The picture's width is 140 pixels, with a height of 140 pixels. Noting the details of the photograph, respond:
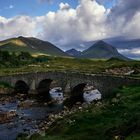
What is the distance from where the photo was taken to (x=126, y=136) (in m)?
30.8

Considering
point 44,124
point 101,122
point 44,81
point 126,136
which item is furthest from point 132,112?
point 44,81

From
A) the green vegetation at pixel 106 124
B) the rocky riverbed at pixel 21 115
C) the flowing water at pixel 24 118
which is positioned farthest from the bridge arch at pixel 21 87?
the green vegetation at pixel 106 124

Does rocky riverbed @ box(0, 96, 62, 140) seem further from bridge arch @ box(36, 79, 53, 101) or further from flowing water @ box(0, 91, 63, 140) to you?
bridge arch @ box(36, 79, 53, 101)

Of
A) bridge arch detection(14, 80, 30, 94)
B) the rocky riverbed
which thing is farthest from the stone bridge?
the rocky riverbed

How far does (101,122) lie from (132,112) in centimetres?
398

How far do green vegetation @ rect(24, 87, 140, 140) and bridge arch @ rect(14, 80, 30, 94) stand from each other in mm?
55693

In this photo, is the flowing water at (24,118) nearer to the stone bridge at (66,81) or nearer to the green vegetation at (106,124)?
the stone bridge at (66,81)

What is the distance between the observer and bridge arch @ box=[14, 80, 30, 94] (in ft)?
342

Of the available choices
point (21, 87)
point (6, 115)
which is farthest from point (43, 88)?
point (6, 115)

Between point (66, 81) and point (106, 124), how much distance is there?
45.5m

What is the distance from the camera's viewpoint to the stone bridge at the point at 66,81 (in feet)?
221

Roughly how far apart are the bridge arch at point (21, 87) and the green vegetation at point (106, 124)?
55693 millimetres

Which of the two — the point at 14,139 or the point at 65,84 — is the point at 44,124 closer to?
the point at 14,139

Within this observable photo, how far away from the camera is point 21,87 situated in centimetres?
10856
